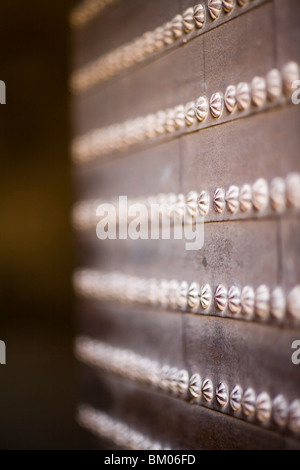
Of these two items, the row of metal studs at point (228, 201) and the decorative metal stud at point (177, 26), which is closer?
the row of metal studs at point (228, 201)

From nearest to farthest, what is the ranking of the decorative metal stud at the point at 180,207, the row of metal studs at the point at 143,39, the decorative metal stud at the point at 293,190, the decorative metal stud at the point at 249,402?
the decorative metal stud at the point at 293,190 < the decorative metal stud at the point at 249,402 < the row of metal studs at the point at 143,39 < the decorative metal stud at the point at 180,207

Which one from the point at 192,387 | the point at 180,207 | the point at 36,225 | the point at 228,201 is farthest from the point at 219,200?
the point at 36,225

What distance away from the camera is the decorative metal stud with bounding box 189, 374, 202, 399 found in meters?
1.11

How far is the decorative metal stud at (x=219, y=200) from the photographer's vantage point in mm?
1029

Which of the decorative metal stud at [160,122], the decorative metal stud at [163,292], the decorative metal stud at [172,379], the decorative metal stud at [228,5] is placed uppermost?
the decorative metal stud at [228,5]

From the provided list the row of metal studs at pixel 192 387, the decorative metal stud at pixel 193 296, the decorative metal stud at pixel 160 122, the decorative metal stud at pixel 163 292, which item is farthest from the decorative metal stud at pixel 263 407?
the decorative metal stud at pixel 160 122

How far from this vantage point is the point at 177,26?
1194mm

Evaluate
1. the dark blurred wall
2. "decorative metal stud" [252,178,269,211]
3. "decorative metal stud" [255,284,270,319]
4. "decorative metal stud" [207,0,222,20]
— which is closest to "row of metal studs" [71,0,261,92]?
"decorative metal stud" [207,0,222,20]

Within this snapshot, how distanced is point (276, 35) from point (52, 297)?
1880 mm

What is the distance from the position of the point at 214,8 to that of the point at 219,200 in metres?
0.33

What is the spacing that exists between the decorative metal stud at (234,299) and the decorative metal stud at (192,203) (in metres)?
0.19

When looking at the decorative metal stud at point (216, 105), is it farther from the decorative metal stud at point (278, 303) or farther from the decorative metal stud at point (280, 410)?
the decorative metal stud at point (280, 410)
